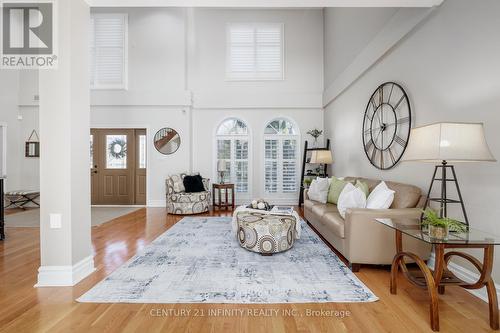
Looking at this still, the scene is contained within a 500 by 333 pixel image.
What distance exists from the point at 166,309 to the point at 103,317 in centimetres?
45

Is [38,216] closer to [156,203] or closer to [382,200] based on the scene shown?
[156,203]

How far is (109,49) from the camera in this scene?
668 cm

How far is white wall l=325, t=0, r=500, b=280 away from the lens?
211 cm

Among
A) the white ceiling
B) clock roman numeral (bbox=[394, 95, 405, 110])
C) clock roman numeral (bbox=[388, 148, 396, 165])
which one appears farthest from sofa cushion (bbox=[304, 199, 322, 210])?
the white ceiling

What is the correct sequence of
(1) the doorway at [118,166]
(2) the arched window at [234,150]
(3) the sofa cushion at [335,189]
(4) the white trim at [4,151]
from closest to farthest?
(3) the sofa cushion at [335,189], (4) the white trim at [4,151], (1) the doorway at [118,166], (2) the arched window at [234,150]

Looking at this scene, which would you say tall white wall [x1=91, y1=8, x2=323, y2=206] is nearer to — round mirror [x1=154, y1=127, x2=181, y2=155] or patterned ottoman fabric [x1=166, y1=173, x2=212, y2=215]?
round mirror [x1=154, y1=127, x2=181, y2=155]

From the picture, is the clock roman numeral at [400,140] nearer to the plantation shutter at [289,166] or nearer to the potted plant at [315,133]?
the potted plant at [315,133]

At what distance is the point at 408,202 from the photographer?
2.80 m

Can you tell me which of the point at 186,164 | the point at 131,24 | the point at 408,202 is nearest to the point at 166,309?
the point at 408,202

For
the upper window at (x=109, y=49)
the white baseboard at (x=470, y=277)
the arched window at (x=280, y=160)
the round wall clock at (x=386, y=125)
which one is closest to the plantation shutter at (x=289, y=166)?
the arched window at (x=280, y=160)

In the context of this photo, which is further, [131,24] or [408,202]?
[131,24]

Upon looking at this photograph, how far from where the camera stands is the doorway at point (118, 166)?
675cm

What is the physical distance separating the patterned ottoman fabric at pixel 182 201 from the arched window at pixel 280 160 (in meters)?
2.00

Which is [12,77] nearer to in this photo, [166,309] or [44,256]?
[44,256]
